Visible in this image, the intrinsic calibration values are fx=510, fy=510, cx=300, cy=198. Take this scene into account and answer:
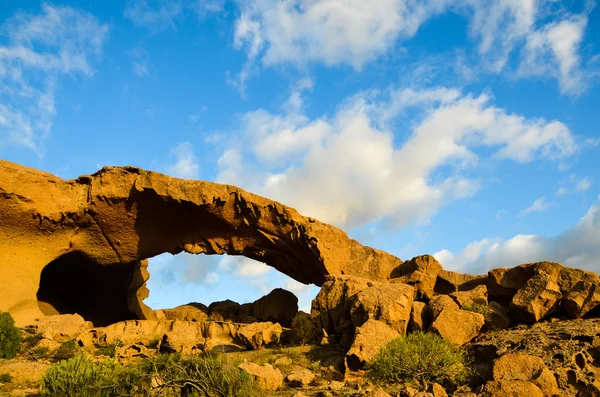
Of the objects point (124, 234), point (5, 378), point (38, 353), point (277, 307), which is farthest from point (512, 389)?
point (124, 234)

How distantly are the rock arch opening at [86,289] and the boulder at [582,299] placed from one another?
17.6 meters

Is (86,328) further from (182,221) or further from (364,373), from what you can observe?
(364,373)

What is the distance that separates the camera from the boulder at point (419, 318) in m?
14.9

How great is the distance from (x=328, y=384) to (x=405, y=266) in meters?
10.3

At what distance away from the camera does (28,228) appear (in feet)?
61.4

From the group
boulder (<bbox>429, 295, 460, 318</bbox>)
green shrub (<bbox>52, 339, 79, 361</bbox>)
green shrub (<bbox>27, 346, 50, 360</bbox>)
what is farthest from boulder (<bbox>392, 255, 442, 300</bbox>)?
green shrub (<bbox>27, 346, 50, 360</bbox>)

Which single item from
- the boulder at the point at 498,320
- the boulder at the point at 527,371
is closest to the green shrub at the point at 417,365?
the boulder at the point at 527,371

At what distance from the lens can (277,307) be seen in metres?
23.7

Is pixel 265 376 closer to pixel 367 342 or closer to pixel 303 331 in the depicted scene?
pixel 367 342

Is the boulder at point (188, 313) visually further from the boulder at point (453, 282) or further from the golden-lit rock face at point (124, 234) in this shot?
the boulder at point (453, 282)

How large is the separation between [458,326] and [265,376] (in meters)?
5.69

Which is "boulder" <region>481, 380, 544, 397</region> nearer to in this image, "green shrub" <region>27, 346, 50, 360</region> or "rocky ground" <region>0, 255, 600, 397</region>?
"rocky ground" <region>0, 255, 600, 397</region>

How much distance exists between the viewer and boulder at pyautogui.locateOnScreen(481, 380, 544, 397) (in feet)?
30.9

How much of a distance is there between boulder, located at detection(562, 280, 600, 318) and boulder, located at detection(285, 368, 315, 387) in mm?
8488
